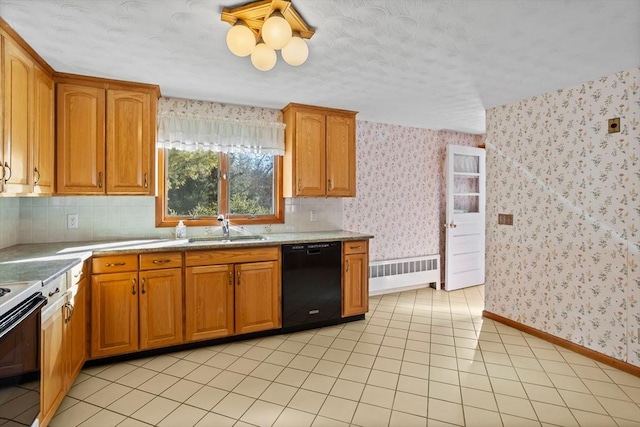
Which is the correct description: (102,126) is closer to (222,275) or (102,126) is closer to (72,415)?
(222,275)

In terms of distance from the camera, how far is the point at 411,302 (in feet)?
13.3

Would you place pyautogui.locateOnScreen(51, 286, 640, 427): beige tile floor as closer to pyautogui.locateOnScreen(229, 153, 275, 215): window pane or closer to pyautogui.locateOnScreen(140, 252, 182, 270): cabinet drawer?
pyautogui.locateOnScreen(140, 252, 182, 270): cabinet drawer

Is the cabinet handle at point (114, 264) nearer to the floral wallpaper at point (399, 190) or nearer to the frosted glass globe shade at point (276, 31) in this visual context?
the frosted glass globe shade at point (276, 31)

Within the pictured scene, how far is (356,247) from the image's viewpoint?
134 inches

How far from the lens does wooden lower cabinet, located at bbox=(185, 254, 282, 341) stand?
2.76 meters

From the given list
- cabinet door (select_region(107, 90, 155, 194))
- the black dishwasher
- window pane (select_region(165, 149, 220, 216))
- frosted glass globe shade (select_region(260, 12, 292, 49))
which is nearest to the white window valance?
window pane (select_region(165, 149, 220, 216))

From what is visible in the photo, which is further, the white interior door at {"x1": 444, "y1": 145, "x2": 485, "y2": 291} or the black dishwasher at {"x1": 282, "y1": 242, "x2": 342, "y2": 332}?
the white interior door at {"x1": 444, "y1": 145, "x2": 485, "y2": 291}

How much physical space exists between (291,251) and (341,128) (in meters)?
1.45

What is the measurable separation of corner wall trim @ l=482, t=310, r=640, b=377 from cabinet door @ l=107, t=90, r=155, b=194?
3.55m

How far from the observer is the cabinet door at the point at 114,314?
8.02 feet

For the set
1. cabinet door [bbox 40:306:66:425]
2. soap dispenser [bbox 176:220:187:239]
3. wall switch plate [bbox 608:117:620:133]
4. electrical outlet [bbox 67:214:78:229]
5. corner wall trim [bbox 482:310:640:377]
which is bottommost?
corner wall trim [bbox 482:310:640:377]

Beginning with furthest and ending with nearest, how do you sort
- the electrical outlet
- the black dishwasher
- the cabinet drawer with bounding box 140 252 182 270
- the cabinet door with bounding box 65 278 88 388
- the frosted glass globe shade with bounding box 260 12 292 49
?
the black dishwasher
the electrical outlet
the cabinet drawer with bounding box 140 252 182 270
the cabinet door with bounding box 65 278 88 388
the frosted glass globe shade with bounding box 260 12 292 49

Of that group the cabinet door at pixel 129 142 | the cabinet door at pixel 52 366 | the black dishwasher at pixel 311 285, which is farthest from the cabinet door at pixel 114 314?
the black dishwasher at pixel 311 285

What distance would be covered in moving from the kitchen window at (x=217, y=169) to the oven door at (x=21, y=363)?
170 centimetres
